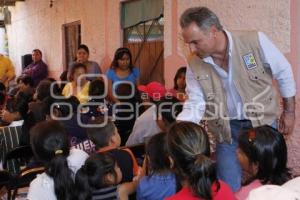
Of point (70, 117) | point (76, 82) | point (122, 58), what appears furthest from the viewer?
point (122, 58)

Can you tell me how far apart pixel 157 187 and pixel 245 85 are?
81 cm

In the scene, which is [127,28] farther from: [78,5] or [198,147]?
[198,147]

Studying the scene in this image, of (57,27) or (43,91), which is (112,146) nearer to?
(43,91)

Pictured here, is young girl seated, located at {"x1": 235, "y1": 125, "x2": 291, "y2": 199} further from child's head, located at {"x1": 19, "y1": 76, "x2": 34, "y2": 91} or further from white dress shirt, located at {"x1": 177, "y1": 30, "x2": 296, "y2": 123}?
child's head, located at {"x1": 19, "y1": 76, "x2": 34, "y2": 91}

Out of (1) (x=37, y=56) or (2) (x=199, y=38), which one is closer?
(2) (x=199, y=38)

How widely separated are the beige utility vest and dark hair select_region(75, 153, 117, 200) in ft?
2.50

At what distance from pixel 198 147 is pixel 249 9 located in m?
2.76

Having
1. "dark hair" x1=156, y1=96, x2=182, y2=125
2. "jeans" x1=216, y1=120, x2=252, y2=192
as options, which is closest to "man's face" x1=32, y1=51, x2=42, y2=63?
"dark hair" x1=156, y1=96, x2=182, y2=125

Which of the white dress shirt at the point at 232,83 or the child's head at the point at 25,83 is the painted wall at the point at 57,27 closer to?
the child's head at the point at 25,83

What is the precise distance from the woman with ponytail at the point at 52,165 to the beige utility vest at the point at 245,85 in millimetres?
937

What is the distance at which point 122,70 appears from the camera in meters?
6.44

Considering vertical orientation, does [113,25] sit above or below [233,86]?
above

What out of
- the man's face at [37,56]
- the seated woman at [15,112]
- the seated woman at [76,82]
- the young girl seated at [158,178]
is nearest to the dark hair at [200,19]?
the young girl seated at [158,178]

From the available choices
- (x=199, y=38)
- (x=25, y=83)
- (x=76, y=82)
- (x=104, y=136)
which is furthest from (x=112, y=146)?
(x=25, y=83)
